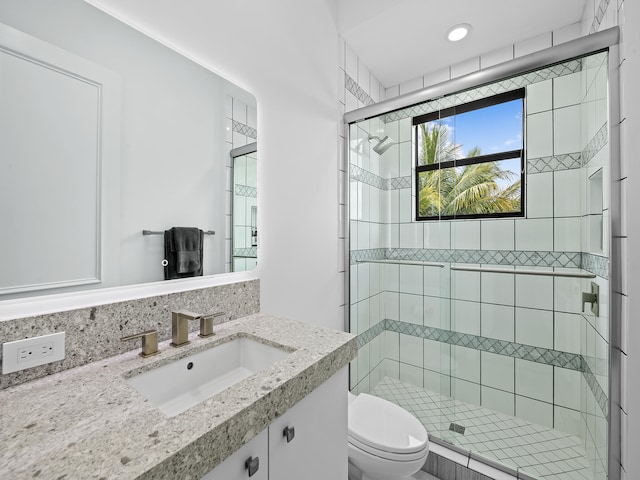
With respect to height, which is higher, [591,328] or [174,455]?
[174,455]

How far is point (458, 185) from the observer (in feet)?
6.04

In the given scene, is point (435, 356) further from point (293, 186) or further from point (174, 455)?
point (174, 455)

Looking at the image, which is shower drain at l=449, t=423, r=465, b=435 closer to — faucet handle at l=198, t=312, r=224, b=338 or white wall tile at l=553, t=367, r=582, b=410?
white wall tile at l=553, t=367, r=582, b=410

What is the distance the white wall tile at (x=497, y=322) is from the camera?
1.80 m

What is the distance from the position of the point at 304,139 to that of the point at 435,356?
1580 mm

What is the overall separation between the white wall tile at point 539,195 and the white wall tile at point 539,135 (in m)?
0.14

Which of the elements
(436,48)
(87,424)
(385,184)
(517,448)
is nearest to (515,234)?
(385,184)

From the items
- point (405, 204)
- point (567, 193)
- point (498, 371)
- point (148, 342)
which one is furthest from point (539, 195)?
point (148, 342)

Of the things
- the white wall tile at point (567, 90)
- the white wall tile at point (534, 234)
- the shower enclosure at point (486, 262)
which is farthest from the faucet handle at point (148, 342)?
the white wall tile at point (567, 90)

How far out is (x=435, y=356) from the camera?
6.07ft

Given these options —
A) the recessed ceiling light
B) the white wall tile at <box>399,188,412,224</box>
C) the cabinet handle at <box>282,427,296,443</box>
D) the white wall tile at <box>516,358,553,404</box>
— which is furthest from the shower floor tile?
the recessed ceiling light

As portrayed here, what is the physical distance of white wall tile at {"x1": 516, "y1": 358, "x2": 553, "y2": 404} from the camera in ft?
5.48

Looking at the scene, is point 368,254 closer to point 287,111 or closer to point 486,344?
point 486,344

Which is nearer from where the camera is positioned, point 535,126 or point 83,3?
point 83,3
